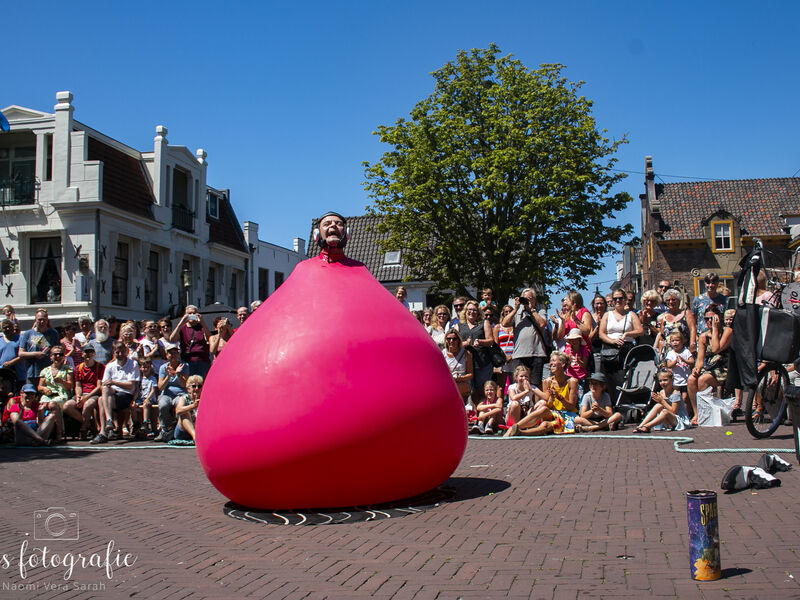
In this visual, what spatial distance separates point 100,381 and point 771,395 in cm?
1126

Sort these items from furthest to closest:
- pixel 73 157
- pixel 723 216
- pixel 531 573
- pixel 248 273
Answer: pixel 723 216
pixel 248 273
pixel 73 157
pixel 531 573

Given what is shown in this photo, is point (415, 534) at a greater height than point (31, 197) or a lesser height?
lesser

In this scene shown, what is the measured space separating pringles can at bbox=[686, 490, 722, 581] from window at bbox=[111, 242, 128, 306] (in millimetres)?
26498

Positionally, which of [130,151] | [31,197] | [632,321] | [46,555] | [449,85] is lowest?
[46,555]

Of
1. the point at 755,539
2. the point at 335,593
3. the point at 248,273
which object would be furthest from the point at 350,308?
the point at 248,273

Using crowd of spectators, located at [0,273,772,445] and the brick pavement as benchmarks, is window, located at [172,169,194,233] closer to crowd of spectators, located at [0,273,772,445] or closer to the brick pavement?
crowd of spectators, located at [0,273,772,445]

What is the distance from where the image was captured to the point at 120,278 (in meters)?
28.7

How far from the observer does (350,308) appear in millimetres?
6570

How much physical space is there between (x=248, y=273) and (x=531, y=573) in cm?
3462

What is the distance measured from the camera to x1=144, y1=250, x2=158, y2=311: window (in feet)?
99.3

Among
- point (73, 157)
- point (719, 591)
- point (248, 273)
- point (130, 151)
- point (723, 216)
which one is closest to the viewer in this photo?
point (719, 591)

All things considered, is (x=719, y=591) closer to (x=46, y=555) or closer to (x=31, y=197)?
(x=46, y=555)

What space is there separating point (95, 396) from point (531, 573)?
11639 millimetres

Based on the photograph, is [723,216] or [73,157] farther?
[723,216]
